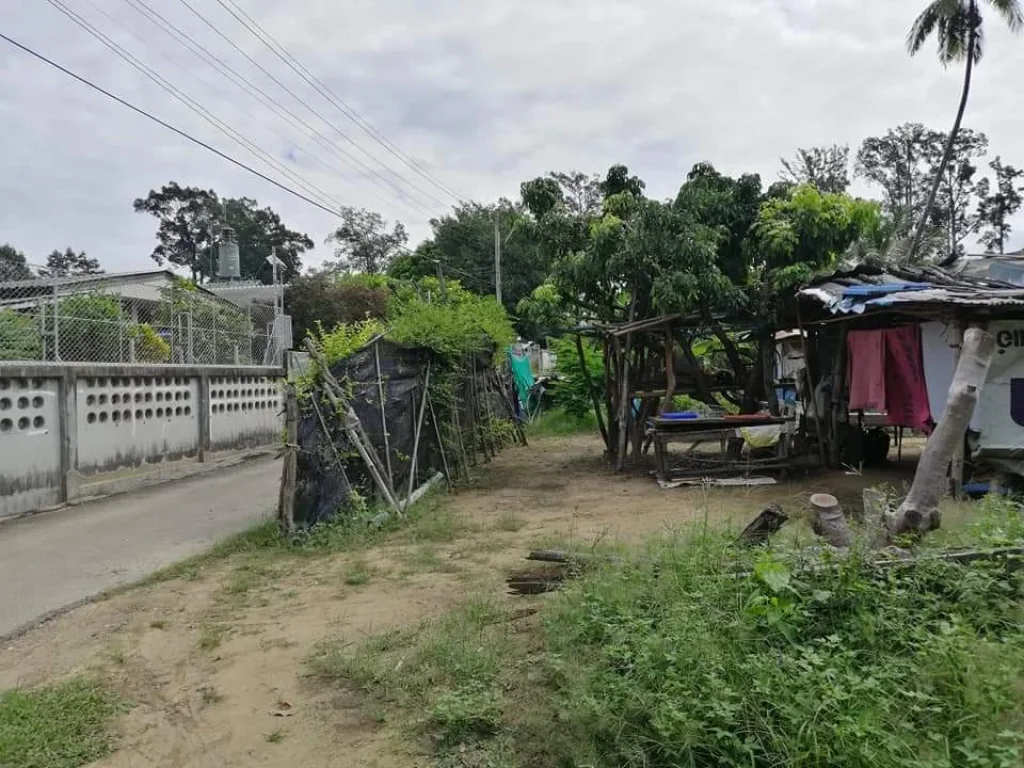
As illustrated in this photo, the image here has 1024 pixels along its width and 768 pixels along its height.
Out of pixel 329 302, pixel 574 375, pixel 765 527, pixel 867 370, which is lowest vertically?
pixel 765 527

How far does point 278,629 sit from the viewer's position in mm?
4699

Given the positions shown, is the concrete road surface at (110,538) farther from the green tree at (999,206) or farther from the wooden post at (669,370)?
the green tree at (999,206)

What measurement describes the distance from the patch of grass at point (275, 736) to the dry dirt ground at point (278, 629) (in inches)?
0.4

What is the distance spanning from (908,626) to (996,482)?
5471 mm

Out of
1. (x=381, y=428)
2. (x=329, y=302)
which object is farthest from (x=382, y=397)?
(x=329, y=302)

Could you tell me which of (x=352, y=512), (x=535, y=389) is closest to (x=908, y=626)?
(x=352, y=512)

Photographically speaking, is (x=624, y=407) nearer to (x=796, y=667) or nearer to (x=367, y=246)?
(x=796, y=667)

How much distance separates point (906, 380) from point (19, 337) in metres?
10.4

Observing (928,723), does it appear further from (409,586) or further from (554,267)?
(554,267)

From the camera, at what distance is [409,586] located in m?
5.41

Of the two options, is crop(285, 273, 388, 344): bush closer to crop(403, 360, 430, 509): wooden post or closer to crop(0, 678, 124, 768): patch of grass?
crop(403, 360, 430, 509): wooden post

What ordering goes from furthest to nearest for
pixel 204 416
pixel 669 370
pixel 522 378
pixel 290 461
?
pixel 522 378 → pixel 204 416 → pixel 669 370 → pixel 290 461

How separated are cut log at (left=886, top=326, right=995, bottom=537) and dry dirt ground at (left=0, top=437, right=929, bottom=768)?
3.86ft

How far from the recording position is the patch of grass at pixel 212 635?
446 cm
